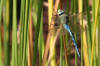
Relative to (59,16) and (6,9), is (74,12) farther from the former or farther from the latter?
(6,9)

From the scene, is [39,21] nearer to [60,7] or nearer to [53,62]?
[60,7]

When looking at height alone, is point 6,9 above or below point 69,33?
above

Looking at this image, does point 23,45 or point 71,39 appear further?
point 71,39

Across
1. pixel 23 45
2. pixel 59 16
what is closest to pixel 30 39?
pixel 23 45

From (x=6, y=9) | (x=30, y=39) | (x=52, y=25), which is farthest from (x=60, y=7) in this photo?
(x=6, y=9)

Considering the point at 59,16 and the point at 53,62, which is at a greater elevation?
the point at 59,16

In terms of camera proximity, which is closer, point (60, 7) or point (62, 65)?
point (60, 7)

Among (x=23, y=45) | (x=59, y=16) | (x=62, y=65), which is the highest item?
(x=59, y=16)
